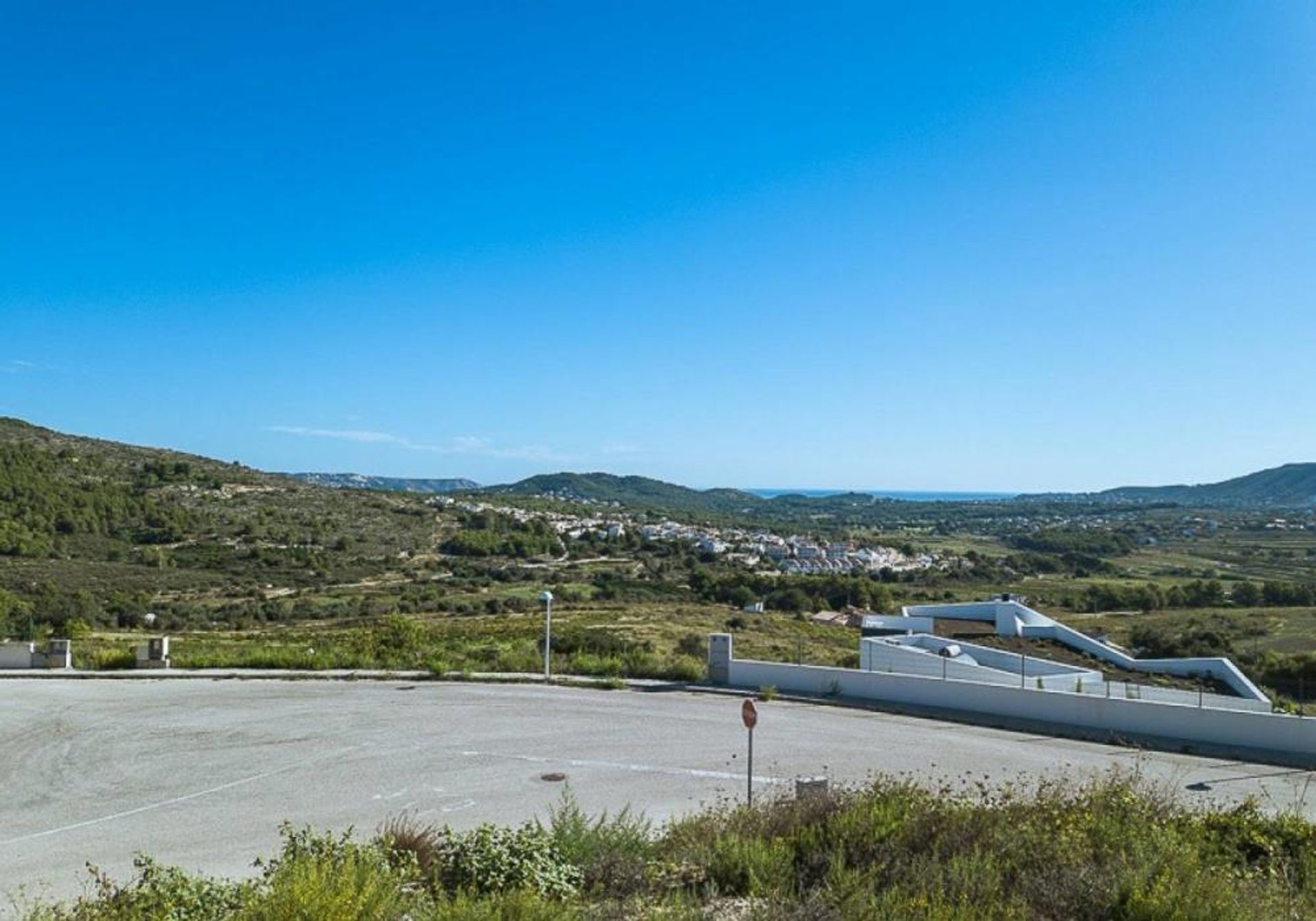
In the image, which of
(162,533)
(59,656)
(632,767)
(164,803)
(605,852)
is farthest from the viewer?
(162,533)

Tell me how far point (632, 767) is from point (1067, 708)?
8521mm

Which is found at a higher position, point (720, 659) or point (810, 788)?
point (810, 788)

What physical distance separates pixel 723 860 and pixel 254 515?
2881 inches

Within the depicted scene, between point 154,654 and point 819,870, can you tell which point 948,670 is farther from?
point 154,654

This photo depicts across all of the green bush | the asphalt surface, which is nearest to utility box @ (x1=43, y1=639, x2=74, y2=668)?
the asphalt surface

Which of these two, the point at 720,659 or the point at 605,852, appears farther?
the point at 720,659

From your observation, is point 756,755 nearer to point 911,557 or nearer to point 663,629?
point 663,629

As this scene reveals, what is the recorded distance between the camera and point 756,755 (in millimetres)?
14312

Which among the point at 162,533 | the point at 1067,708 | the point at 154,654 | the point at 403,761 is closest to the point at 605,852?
the point at 403,761

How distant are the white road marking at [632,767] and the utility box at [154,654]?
12.1 meters

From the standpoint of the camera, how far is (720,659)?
20.2 metres

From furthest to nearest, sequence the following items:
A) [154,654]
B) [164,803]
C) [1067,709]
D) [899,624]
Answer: [899,624]
[154,654]
[1067,709]
[164,803]

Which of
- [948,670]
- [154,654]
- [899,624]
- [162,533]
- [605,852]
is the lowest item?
[899,624]

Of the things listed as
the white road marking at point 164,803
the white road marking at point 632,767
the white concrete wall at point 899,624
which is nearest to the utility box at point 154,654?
the white road marking at point 164,803
